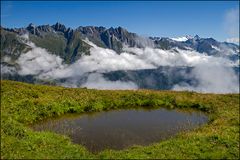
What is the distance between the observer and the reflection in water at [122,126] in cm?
3178

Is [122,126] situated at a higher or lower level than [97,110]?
lower

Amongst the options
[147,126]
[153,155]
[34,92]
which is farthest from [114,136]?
[34,92]

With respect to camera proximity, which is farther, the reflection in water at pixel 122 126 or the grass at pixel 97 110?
the reflection in water at pixel 122 126

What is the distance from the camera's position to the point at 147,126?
3834 centimetres

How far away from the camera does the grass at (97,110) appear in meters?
25.5

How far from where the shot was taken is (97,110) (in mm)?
45625

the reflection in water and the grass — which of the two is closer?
the grass

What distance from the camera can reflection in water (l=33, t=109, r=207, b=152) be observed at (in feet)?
104

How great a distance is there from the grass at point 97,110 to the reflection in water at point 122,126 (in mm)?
2047

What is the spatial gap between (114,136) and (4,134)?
10.6 metres

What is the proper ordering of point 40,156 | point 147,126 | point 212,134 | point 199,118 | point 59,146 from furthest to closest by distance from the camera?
point 199,118 < point 147,126 < point 212,134 < point 59,146 < point 40,156

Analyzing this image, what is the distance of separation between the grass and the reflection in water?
205 cm

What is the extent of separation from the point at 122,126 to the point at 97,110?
857 centimetres

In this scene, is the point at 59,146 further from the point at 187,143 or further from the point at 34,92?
the point at 34,92
